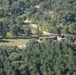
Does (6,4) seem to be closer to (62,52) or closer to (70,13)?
(70,13)

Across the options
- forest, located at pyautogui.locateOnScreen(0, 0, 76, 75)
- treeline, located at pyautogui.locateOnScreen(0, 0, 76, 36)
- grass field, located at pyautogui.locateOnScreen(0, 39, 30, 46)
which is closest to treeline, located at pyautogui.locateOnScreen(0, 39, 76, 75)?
forest, located at pyautogui.locateOnScreen(0, 0, 76, 75)

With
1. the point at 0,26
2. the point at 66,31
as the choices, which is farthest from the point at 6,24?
the point at 66,31

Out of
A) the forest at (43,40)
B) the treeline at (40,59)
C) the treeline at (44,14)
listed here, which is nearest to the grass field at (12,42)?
the forest at (43,40)

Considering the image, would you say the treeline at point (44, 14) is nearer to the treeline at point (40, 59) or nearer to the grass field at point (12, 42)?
the grass field at point (12, 42)

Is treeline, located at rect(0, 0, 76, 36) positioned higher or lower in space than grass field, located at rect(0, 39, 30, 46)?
higher

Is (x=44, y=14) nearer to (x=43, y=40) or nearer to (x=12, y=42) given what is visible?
(x=12, y=42)

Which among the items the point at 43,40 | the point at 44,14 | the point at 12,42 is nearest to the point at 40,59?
the point at 43,40

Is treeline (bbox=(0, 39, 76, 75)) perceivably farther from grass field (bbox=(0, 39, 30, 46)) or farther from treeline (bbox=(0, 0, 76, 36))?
treeline (bbox=(0, 0, 76, 36))
